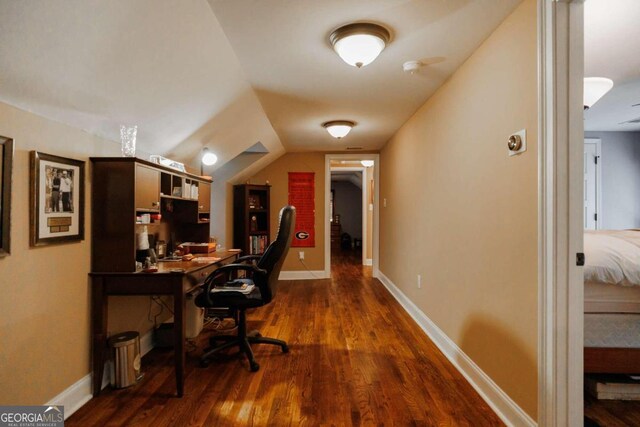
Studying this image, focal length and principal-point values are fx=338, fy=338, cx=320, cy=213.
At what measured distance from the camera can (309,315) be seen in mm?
3711

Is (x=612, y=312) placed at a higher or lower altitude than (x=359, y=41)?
lower

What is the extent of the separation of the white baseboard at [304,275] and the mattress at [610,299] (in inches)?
162

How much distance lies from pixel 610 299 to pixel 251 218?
4.39 metres

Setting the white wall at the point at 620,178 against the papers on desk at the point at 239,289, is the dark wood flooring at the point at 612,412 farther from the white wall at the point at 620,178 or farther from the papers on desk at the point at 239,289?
the white wall at the point at 620,178

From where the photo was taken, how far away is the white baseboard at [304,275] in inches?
226

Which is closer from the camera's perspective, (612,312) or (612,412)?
(612,412)

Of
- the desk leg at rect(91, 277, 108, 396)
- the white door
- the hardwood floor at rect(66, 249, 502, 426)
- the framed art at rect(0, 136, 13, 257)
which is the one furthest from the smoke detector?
the white door

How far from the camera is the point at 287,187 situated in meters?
5.75

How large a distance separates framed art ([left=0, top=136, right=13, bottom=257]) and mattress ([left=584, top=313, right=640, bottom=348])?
299 cm

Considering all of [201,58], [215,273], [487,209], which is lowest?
[215,273]

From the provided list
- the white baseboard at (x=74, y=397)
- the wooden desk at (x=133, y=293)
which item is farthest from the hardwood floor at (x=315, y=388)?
the wooden desk at (x=133, y=293)

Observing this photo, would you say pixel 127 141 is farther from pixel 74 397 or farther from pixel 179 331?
pixel 74 397

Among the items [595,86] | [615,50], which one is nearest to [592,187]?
[595,86]

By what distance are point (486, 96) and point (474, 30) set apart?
0.38 m
